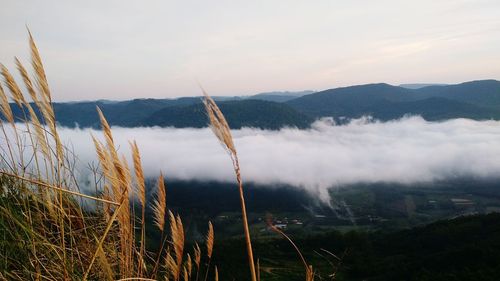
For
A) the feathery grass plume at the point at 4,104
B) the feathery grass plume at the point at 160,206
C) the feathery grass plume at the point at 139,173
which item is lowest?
the feathery grass plume at the point at 160,206

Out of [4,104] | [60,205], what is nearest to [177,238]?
[60,205]

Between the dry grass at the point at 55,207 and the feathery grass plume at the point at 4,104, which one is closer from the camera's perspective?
the dry grass at the point at 55,207

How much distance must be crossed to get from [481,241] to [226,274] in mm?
58395

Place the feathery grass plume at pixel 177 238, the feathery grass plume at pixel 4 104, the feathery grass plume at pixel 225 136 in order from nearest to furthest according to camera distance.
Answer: the feathery grass plume at pixel 225 136 < the feathery grass plume at pixel 177 238 < the feathery grass plume at pixel 4 104

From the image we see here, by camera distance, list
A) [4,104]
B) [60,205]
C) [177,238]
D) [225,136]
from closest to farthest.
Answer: [225,136], [60,205], [177,238], [4,104]

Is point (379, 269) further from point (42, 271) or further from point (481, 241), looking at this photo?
point (42, 271)

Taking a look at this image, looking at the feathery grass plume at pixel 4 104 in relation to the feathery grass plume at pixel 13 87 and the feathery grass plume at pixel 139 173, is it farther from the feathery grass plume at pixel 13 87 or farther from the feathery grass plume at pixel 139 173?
the feathery grass plume at pixel 139 173

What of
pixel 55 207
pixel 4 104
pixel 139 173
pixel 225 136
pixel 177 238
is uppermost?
pixel 4 104

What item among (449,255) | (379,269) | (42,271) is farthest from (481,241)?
(42,271)

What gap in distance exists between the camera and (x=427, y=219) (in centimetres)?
15712

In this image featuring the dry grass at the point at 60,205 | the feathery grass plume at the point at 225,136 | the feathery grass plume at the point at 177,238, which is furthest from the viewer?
the feathery grass plume at the point at 177,238

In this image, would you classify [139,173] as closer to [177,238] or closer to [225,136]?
[177,238]

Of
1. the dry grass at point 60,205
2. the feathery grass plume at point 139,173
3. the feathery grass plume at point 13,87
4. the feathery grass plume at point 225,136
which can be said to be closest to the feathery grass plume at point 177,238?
the dry grass at point 60,205

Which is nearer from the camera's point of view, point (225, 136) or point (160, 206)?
point (225, 136)
